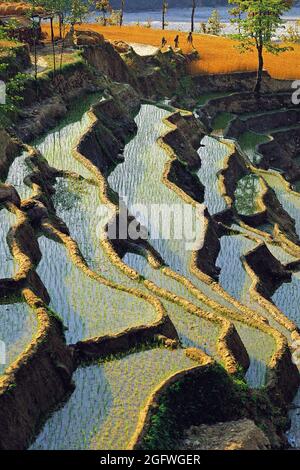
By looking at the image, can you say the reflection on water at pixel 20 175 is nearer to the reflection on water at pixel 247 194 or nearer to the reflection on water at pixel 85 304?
the reflection on water at pixel 85 304

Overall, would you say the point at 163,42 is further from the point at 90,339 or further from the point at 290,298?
the point at 90,339

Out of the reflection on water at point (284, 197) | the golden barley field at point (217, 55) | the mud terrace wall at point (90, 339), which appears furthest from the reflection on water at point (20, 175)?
the golden barley field at point (217, 55)

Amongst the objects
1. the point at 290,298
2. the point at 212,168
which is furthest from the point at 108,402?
the point at 212,168

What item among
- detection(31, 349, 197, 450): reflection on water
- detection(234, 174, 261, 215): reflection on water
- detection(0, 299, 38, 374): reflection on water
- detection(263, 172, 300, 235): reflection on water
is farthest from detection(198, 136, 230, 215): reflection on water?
detection(31, 349, 197, 450): reflection on water

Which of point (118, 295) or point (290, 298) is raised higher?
point (118, 295)

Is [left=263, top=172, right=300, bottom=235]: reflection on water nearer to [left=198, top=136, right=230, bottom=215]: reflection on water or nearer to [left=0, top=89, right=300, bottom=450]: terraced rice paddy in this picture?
[left=0, top=89, right=300, bottom=450]: terraced rice paddy

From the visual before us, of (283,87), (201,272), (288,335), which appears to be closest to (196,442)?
(288,335)
